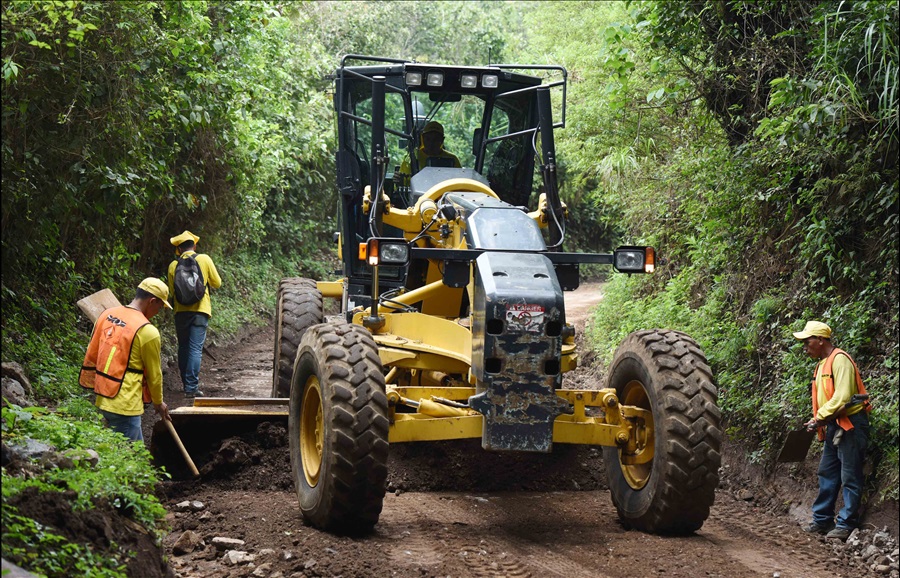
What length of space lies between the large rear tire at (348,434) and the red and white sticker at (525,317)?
35.5 inches

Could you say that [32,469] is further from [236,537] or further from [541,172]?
[541,172]

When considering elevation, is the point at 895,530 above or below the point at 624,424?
below

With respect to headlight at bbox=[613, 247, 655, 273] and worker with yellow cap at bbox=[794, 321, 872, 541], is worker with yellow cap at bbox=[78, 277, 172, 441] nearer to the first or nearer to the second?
headlight at bbox=[613, 247, 655, 273]

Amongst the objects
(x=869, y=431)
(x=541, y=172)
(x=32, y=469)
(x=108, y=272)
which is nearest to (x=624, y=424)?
(x=869, y=431)

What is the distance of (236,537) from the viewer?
21.1 feet

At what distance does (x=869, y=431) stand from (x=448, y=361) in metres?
2.99

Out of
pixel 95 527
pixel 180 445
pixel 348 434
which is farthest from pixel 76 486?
pixel 180 445

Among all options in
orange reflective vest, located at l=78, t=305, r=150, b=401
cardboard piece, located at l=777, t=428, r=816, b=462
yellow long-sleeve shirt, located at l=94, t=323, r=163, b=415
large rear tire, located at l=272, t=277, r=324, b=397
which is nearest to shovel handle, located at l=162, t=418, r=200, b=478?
yellow long-sleeve shirt, located at l=94, t=323, r=163, b=415

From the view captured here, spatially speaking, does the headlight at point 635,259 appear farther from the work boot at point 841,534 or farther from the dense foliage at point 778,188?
the work boot at point 841,534

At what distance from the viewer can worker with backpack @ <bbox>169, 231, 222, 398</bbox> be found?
10.9m

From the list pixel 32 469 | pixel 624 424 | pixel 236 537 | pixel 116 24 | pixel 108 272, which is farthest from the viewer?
pixel 108 272

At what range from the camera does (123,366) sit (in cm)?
700

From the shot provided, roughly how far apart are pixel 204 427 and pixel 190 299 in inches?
125

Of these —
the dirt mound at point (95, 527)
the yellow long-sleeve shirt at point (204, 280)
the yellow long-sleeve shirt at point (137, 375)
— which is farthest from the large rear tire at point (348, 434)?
the yellow long-sleeve shirt at point (204, 280)
